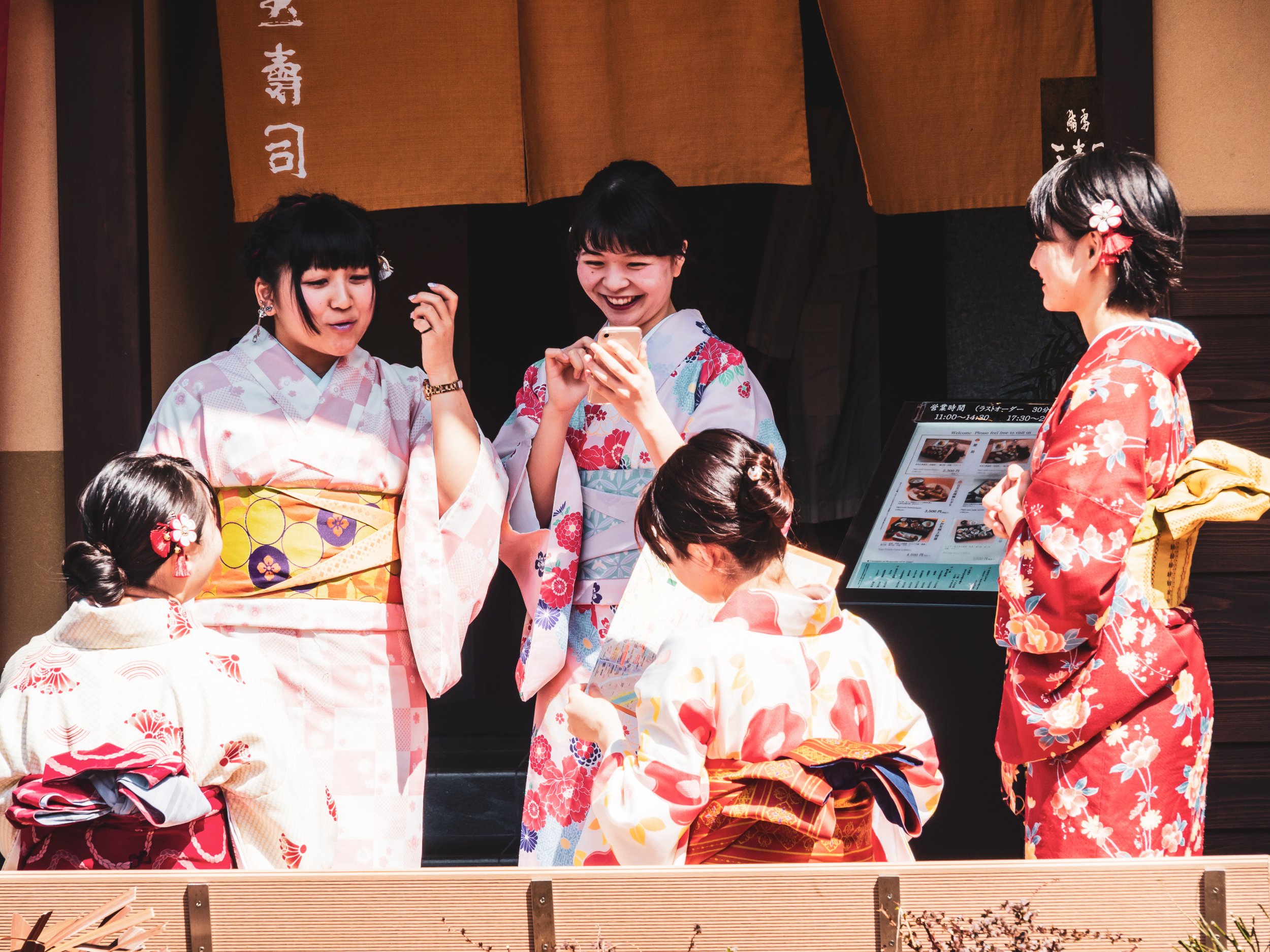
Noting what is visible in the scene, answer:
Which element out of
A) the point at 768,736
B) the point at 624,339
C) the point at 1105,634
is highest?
the point at 624,339

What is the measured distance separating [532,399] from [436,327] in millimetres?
439

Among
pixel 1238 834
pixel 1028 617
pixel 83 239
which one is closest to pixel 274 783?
pixel 1028 617

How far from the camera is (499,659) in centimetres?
676

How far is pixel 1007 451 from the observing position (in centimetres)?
455

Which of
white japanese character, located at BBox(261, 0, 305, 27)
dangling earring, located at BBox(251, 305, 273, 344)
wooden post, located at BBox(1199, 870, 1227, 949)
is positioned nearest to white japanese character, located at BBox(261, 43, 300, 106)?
white japanese character, located at BBox(261, 0, 305, 27)

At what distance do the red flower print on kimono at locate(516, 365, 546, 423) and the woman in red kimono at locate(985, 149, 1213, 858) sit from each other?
1492mm

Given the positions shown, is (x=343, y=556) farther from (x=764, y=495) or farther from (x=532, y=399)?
(x=764, y=495)

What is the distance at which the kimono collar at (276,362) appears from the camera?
3.58 meters

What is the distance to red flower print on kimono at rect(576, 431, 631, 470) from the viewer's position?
368 centimetres

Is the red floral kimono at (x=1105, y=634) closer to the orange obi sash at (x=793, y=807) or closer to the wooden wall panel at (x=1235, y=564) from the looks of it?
the orange obi sash at (x=793, y=807)

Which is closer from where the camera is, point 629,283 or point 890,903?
point 890,903

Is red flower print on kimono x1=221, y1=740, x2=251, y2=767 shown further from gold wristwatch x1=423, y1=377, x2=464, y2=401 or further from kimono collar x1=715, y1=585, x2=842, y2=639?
gold wristwatch x1=423, y1=377, x2=464, y2=401

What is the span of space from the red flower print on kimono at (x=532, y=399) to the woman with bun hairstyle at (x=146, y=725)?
1271 mm

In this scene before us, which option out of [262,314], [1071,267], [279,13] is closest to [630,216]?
[262,314]
